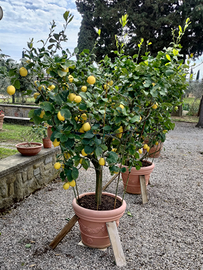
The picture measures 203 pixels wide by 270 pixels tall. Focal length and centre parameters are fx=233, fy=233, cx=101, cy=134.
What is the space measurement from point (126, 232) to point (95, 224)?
0.53 meters

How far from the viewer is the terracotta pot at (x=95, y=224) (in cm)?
174

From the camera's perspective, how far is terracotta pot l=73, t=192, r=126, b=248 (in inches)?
68.5

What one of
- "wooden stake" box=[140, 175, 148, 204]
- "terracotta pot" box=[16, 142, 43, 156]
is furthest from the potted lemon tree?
"terracotta pot" box=[16, 142, 43, 156]

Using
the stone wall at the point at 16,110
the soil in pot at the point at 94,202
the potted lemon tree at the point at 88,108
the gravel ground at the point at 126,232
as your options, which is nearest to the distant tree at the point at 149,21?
the stone wall at the point at 16,110

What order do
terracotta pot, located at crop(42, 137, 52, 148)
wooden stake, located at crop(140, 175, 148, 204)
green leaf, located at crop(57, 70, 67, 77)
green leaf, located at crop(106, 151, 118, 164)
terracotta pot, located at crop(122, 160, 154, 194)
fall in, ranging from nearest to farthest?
1. green leaf, located at crop(57, 70, 67, 77)
2. green leaf, located at crop(106, 151, 118, 164)
3. wooden stake, located at crop(140, 175, 148, 204)
4. terracotta pot, located at crop(122, 160, 154, 194)
5. terracotta pot, located at crop(42, 137, 52, 148)

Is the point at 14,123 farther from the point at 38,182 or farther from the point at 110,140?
the point at 110,140

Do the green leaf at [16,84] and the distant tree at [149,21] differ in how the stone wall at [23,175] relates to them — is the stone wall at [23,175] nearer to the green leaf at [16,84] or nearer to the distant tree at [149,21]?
the green leaf at [16,84]

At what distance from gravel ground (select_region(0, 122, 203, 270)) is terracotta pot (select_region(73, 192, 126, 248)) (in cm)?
8

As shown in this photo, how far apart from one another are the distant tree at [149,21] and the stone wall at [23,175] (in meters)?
9.45

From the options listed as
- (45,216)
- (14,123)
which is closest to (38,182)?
(45,216)

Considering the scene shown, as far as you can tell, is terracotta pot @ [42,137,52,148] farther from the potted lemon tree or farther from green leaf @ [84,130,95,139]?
green leaf @ [84,130,95,139]

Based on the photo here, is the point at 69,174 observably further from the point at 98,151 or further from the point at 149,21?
the point at 149,21

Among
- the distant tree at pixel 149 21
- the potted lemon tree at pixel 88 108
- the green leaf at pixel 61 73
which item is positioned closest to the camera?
the green leaf at pixel 61 73

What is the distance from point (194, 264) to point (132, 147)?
3.30 ft
